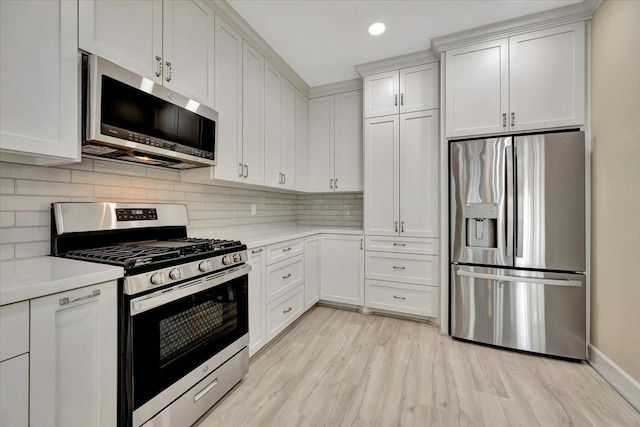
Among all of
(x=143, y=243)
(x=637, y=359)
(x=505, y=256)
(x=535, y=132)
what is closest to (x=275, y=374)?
(x=143, y=243)

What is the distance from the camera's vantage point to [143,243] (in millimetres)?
1723

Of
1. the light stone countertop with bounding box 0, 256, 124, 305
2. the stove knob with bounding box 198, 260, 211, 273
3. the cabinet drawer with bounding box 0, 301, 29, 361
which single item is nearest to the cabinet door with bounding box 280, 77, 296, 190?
the stove knob with bounding box 198, 260, 211, 273

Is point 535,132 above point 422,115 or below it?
below

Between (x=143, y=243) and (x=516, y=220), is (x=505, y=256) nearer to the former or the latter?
(x=516, y=220)

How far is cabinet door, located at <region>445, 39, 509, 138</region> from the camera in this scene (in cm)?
240

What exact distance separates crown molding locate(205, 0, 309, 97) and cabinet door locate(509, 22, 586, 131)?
214cm

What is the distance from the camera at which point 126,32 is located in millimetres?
1438

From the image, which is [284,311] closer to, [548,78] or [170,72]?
[170,72]

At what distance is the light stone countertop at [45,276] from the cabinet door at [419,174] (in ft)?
8.24

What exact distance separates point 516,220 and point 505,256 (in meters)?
0.32

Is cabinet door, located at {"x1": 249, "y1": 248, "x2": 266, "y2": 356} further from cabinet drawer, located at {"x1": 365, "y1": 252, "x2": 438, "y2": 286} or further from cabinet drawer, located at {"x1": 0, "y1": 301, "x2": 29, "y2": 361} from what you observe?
cabinet drawer, located at {"x1": 365, "y1": 252, "x2": 438, "y2": 286}

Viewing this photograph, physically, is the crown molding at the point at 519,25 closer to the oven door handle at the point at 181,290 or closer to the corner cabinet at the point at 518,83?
the corner cabinet at the point at 518,83

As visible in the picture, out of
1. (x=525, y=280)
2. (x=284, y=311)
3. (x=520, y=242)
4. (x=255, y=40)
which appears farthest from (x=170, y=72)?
(x=525, y=280)

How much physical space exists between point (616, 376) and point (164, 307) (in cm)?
286
